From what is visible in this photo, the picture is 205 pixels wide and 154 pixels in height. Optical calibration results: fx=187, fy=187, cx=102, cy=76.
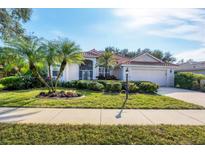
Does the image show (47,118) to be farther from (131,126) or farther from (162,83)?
(162,83)

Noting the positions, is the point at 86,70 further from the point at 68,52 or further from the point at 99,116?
the point at 99,116

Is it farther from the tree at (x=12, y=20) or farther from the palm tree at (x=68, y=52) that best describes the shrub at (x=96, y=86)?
the tree at (x=12, y=20)

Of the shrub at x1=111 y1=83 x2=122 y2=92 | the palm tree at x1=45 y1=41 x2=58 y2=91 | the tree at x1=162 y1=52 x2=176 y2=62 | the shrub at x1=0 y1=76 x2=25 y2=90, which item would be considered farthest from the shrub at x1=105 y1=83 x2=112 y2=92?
the tree at x1=162 y1=52 x2=176 y2=62

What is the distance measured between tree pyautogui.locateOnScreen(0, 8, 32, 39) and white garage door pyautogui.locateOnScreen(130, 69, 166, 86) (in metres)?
13.9

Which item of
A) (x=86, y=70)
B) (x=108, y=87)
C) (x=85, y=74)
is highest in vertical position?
(x=86, y=70)

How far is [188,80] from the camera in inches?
834

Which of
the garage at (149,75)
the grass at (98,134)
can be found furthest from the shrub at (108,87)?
→ the garage at (149,75)

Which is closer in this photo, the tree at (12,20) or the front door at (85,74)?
the tree at (12,20)

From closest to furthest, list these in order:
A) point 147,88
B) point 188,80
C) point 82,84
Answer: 1. point 147,88
2. point 82,84
3. point 188,80

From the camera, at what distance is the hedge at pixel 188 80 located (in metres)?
19.7

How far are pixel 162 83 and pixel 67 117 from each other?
64.8ft

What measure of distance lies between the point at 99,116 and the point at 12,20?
42.7 ft

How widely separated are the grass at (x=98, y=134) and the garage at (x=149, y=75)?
18.1m

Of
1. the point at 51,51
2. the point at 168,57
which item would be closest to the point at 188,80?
the point at 51,51
